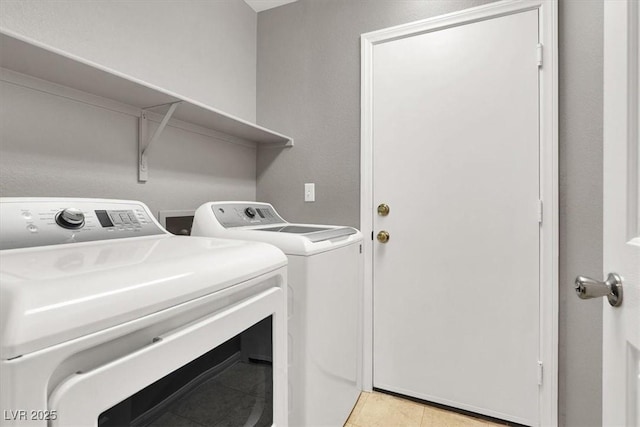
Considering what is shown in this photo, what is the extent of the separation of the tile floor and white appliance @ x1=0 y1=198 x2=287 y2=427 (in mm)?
868

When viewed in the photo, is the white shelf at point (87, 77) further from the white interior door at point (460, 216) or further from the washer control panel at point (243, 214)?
the white interior door at point (460, 216)

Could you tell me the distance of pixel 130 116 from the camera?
141 centimetres

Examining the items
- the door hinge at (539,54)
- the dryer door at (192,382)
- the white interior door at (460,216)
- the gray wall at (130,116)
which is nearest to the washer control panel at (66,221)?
the gray wall at (130,116)

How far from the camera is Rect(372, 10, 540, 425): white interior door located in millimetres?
1538

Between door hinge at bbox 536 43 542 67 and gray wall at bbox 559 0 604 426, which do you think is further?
door hinge at bbox 536 43 542 67

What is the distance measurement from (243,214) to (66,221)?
83cm

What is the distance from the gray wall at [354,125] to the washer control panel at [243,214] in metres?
0.23

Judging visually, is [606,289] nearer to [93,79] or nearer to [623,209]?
[623,209]

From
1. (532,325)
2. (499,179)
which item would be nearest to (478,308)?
(532,325)

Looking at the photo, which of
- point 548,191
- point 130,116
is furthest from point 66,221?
point 548,191

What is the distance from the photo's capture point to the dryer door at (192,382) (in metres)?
0.46

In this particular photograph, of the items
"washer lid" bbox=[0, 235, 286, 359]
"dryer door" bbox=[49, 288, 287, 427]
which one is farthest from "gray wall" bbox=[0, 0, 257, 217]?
"dryer door" bbox=[49, 288, 287, 427]

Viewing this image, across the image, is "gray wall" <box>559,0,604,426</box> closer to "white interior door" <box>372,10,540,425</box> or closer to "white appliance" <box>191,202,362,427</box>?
"white interior door" <box>372,10,540,425</box>

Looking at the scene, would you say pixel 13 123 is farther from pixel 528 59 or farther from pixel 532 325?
pixel 532 325
